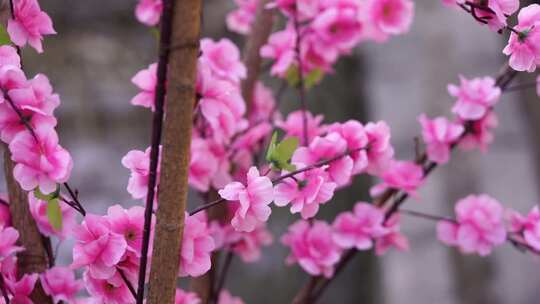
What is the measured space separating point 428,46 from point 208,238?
1.34 m

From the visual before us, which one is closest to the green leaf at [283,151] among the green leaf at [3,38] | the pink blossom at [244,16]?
the green leaf at [3,38]

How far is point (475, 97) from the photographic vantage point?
0.79 metres

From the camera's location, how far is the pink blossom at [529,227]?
0.76 m

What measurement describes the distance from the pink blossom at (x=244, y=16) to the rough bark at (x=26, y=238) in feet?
1.56

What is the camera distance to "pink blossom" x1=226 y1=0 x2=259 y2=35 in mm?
1003

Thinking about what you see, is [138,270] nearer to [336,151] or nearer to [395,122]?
[336,151]

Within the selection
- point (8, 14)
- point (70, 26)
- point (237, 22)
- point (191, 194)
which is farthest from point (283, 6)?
point (70, 26)

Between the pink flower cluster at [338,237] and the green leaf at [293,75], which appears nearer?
the pink flower cluster at [338,237]

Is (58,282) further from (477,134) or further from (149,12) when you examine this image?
(477,134)

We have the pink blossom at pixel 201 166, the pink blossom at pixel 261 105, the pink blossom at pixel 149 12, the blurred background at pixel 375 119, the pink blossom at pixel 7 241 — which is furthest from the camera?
the blurred background at pixel 375 119

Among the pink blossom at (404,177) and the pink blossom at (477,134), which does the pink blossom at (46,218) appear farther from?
the pink blossom at (477,134)

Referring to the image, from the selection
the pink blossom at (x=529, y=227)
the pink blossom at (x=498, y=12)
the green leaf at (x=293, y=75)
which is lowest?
the pink blossom at (x=529, y=227)

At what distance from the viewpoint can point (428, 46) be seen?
1.79 meters

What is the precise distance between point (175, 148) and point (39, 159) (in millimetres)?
108
